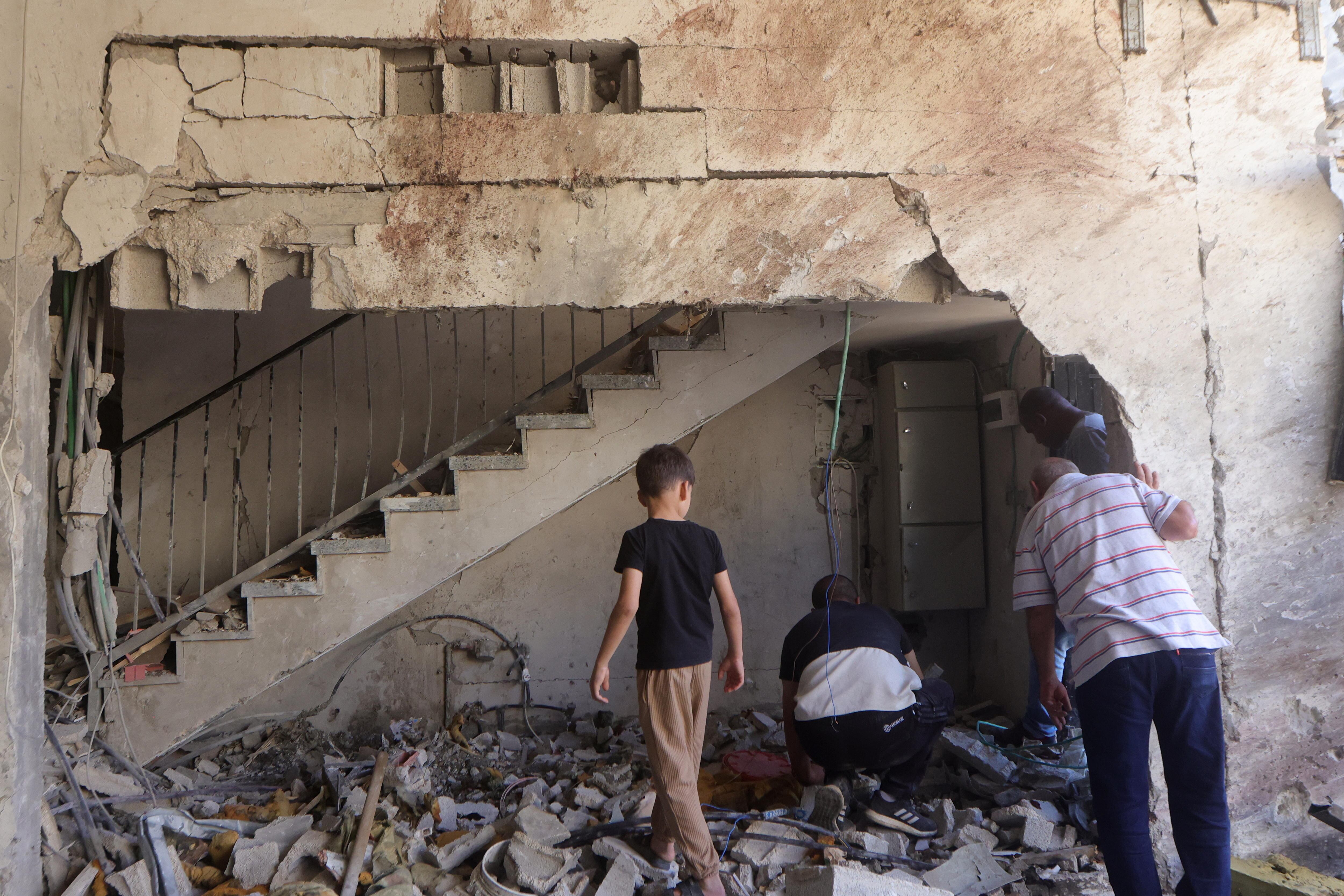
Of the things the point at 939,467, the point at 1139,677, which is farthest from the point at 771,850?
the point at 939,467

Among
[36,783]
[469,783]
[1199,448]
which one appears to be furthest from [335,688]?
[1199,448]

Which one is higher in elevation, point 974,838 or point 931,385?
point 931,385

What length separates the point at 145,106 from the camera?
3027 millimetres

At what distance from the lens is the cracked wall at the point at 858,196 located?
9.99 feet

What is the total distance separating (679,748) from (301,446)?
8.44 feet

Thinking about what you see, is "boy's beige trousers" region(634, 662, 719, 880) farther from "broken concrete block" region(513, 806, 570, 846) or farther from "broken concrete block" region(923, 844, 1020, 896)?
"broken concrete block" region(923, 844, 1020, 896)

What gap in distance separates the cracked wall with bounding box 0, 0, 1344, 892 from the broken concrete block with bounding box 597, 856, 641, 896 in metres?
2.05

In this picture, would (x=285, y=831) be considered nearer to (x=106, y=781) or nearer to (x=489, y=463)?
(x=106, y=781)

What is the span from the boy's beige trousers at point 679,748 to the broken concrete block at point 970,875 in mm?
905

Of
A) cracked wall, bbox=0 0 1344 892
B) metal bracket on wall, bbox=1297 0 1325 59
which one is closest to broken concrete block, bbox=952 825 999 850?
cracked wall, bbox=0 0 1344 892

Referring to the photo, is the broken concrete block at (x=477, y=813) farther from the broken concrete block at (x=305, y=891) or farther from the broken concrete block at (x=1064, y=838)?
the broken concrete block at (x=1064, y=838)

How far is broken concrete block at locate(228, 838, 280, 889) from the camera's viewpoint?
10.8ft

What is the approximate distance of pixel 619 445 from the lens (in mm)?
4316

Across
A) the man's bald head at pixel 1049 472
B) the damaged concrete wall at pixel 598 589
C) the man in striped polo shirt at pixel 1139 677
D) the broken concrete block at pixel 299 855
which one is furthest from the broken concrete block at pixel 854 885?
the damaged concrete wall at pixel 598 589
